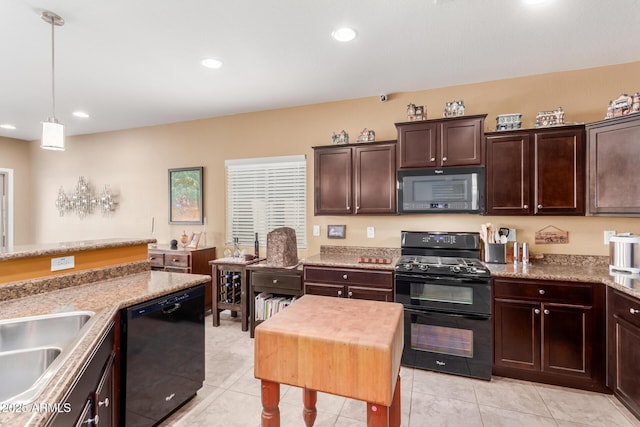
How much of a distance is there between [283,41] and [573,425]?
3530mm

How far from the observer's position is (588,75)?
3.00m

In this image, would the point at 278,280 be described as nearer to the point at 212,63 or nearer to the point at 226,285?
the point at 226,285

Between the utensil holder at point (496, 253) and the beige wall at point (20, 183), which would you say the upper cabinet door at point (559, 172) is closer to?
the utensil holder at point (496, 253)

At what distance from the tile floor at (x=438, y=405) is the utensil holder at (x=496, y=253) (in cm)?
106

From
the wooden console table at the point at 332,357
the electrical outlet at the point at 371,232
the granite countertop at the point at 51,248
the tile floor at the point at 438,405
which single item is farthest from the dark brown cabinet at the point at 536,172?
the granite countertop at the point at 51,248

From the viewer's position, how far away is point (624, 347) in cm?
222

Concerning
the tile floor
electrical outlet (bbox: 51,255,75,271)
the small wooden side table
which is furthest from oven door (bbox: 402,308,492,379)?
electrical outlet (bbox: 51,255,75,271)

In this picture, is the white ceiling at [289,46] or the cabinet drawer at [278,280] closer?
the white ceiling at [289,46]

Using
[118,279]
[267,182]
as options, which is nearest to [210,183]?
[267,182]

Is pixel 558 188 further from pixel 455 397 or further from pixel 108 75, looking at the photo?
pixel 108 75

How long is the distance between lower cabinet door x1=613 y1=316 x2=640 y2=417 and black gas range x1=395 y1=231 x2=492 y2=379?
2.73 ft

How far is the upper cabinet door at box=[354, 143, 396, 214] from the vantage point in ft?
11.0

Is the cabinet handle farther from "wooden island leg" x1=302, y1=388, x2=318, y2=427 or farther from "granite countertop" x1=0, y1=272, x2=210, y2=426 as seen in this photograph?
"wooden island leg" x1=302, y1=388, x2=318, y2=427

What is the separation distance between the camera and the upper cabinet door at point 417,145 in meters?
3.12
